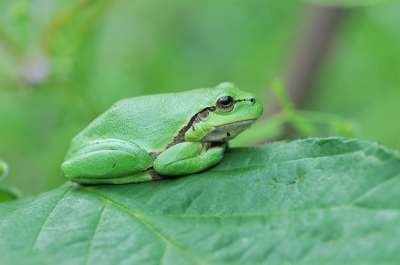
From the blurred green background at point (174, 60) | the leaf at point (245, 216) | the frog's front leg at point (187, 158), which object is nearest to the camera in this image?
the leaf at point (245, 216)

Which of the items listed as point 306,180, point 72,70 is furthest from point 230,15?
point 306,180

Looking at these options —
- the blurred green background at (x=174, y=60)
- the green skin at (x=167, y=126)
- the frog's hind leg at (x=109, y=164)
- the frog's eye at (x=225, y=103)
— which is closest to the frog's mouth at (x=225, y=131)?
the green skin at (x=167, y=126)

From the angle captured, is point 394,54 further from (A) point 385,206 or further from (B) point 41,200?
(B) point 41,200

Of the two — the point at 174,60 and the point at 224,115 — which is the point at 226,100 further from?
the point at 174,60

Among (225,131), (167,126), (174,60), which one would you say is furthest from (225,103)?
(174,60)

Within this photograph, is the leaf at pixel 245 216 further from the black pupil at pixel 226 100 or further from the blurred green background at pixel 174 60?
the blurred green background at pixel 174 60

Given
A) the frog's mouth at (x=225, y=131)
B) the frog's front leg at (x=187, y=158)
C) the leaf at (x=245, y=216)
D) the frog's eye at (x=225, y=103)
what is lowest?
the leaf at (x=245, y=216)
